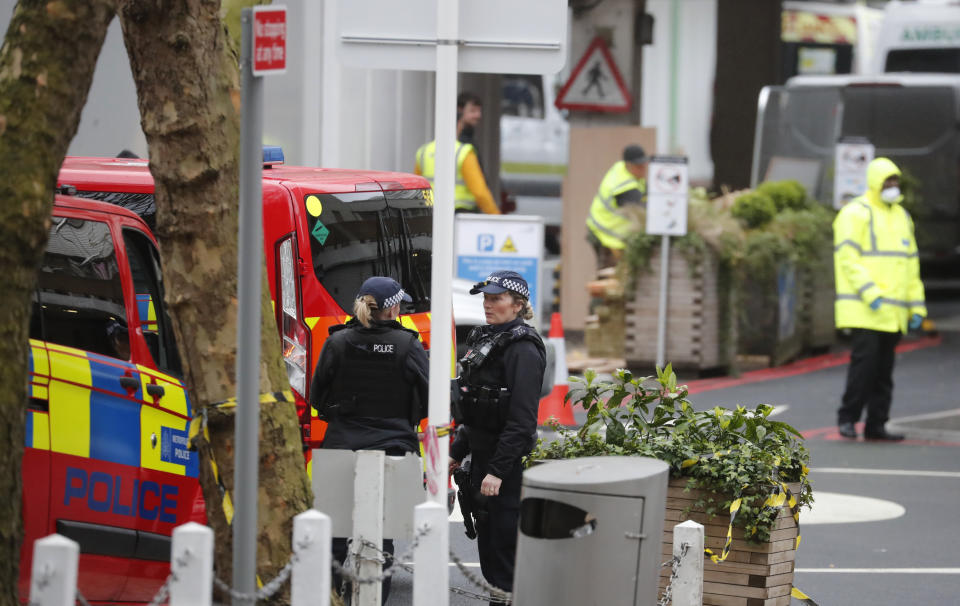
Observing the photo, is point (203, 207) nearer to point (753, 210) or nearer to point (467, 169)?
point (467, 169)

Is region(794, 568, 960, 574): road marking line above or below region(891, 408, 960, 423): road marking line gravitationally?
above

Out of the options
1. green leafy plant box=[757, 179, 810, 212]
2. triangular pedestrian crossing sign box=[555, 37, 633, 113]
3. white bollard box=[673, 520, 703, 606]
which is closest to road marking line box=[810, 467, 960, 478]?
green leafy plant box=[757, 179, 810, 212]

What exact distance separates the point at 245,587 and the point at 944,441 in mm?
9132

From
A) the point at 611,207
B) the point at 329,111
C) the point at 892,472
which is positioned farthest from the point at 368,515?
the point at 611,207

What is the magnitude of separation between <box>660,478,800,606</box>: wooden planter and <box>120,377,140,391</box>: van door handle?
2.29 m

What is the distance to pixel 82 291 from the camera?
707 centimetres

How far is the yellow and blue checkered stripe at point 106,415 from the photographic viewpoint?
664cm

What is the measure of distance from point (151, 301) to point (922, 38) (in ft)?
63.1

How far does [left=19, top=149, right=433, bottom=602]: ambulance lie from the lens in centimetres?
668

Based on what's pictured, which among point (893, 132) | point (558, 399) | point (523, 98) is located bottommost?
point (558, 399)

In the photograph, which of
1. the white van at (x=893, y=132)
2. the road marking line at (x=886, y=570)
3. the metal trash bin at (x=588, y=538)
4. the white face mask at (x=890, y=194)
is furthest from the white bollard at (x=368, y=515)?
the white van at (x=893, y=132)

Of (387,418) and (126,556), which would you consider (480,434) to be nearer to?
(387,418)

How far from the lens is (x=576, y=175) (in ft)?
59.2

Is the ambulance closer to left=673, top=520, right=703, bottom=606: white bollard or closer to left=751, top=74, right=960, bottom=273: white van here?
left=673, top=520, right=703, bottom=606: white bollard
